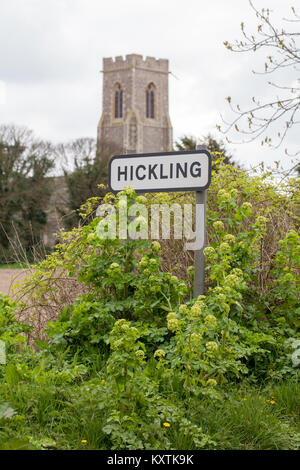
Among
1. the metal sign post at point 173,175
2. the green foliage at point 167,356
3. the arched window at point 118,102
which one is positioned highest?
the arched window at point 118,102

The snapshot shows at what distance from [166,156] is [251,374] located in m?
1.81

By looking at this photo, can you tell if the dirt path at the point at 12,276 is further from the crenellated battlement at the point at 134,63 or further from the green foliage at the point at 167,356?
the crenellated battlement at the point at 134,63

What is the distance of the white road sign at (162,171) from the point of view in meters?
3.98

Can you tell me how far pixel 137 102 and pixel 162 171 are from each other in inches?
2208

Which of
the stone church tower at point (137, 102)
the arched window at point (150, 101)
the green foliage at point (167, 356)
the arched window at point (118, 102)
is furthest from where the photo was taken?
the arched window at point (150, 101)

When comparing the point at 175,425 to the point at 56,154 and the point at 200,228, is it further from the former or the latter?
the point at 56,154

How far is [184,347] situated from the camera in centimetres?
Result: 284

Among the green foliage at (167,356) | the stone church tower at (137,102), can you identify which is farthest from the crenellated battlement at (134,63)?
the green foliage at (167,356)

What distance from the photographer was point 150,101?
195 ft

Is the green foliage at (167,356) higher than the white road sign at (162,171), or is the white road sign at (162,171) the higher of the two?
the white road sign at (162,171)

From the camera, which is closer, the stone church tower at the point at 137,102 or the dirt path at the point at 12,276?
the dirt path at the point at 12,276

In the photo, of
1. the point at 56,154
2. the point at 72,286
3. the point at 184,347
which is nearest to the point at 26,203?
the point at 56,154

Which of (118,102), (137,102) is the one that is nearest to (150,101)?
(137,102)
